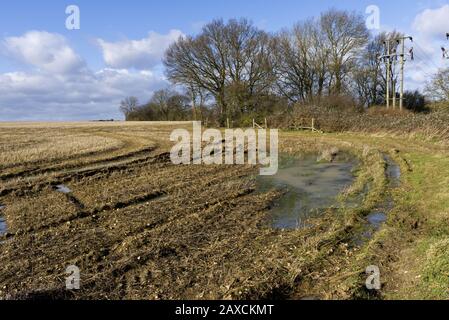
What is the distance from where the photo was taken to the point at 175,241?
859cm

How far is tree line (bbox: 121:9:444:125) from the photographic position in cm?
4994

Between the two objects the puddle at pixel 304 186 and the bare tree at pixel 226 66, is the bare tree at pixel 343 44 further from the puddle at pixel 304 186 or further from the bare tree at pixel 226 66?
the puddle at pixel 304 186

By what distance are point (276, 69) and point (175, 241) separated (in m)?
47.0

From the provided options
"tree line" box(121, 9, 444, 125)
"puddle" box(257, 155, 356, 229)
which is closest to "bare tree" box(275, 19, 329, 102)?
"tree line" box(121, 9, 444, 125)

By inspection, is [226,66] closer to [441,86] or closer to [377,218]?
[441,86]

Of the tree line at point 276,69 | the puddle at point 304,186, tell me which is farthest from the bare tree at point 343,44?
the puddle at point 304,186

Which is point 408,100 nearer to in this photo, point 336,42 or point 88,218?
point 336,42

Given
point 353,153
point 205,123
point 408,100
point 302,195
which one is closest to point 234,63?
point 205,123

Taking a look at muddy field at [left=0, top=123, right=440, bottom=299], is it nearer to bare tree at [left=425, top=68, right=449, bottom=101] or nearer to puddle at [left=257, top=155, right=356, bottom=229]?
puddle at [left=257, top=155, right=356, bottom=229]

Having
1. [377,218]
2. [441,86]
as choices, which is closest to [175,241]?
[377,218]

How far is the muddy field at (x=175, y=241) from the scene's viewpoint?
6504 millimetres

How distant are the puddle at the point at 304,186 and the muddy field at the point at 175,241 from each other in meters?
0.37

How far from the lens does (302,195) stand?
1351cm

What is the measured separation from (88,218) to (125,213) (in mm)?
923
